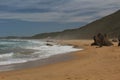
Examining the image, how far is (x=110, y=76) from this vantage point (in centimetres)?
1212

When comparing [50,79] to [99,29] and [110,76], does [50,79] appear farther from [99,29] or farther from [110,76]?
[99,29]

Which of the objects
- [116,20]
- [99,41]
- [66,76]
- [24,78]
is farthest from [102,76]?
[116,20]

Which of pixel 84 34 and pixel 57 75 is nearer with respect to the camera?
pixel 57 75

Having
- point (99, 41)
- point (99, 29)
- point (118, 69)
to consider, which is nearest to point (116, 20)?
point (99, 29)

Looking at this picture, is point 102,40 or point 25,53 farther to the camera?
point 102,40

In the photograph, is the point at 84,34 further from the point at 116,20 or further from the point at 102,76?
the point at 102,76

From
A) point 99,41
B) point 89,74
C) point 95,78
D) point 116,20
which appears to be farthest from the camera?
point 116,20

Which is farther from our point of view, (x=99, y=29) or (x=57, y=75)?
(x=99, y=29)

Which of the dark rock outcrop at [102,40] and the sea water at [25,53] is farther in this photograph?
the dark rock outcrop at [102,40]

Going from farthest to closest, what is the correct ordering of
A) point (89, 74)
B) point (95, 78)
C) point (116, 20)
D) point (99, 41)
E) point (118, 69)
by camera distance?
point (116, 20)
point (99, 41)
point (118, 69)
point (89, 74)
point (95, 78)

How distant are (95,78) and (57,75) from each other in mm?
1799

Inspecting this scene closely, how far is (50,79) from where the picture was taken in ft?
39.6

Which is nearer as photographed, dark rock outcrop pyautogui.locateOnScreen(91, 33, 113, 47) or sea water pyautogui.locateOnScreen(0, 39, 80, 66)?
sea water pyautogui.locateOnScreen(0, 39, 80, 66)

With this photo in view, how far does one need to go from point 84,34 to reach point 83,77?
184224mm
